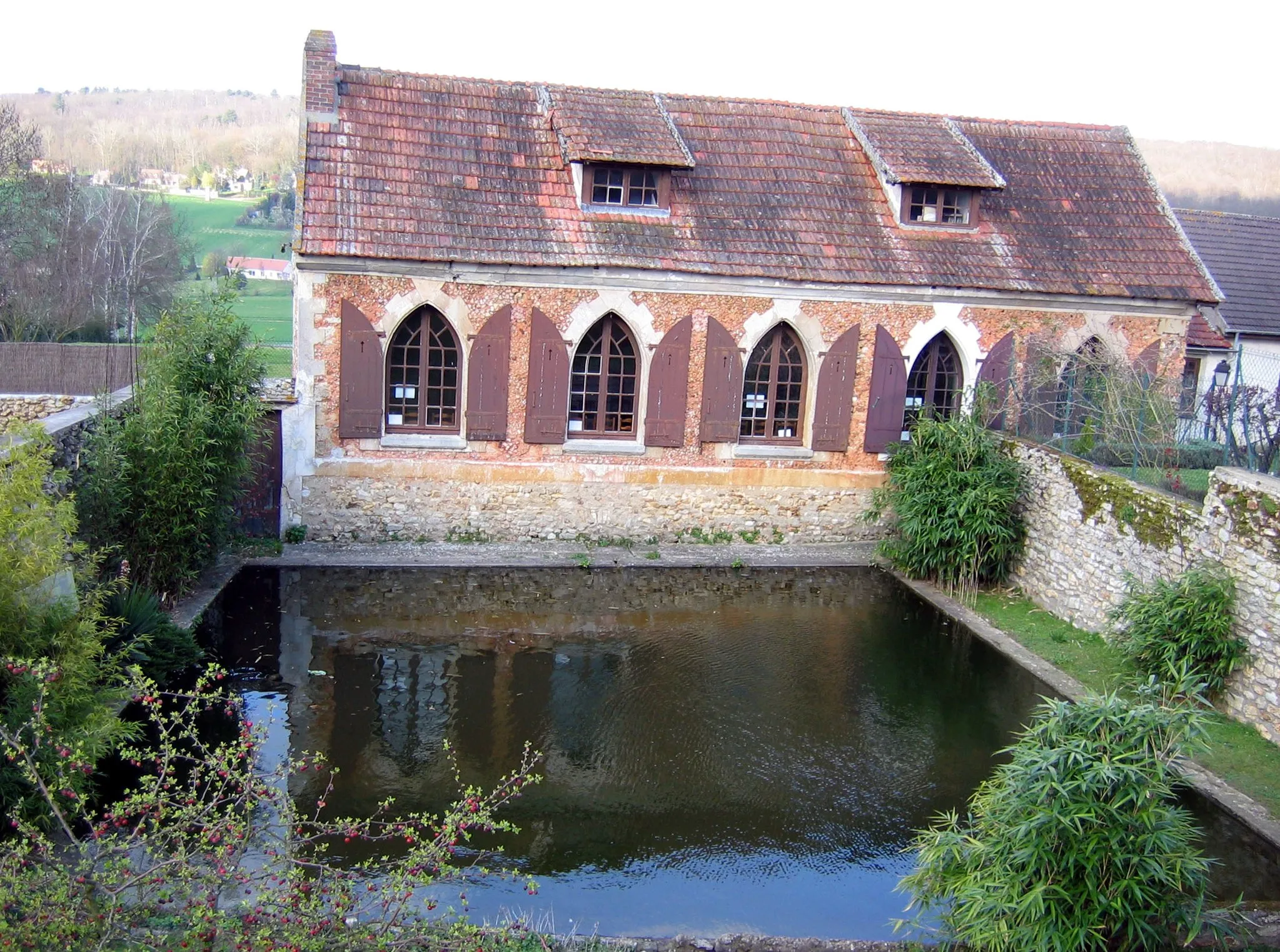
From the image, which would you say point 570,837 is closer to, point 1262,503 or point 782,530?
point 1262,503

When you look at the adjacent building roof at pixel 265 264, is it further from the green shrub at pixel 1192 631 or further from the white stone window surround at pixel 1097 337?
the green shrub at pixel 1192 631

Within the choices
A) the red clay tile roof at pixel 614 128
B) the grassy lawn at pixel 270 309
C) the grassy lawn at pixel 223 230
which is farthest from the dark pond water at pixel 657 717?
the grassy lawn at pixel 223 230

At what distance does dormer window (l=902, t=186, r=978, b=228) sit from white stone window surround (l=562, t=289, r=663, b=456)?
4.76m

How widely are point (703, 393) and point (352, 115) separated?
6684 millimetres

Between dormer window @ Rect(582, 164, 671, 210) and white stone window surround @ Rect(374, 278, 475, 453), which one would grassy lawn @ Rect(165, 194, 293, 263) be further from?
white stone window surround @ Rect(374, 278, 475, 453)

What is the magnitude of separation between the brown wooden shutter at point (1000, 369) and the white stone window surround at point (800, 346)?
2.65m

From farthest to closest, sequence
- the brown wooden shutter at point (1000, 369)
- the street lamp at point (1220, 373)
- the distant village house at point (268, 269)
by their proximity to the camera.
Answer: the distant village house at point (268, 269)
the street lamp at point (1220, 373)
the brown wooden shutter at point (1000, 369)

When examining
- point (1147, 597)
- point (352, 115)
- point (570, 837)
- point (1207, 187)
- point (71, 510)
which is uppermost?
point (1207, 187)

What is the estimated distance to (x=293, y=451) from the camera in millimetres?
15094

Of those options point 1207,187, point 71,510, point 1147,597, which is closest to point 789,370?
point 1147,597

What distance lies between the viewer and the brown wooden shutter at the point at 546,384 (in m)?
15.5

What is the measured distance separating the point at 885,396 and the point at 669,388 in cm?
344

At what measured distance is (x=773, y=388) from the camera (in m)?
16.6

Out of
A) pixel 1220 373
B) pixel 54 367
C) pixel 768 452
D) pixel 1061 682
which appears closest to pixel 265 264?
pixel 54 367
